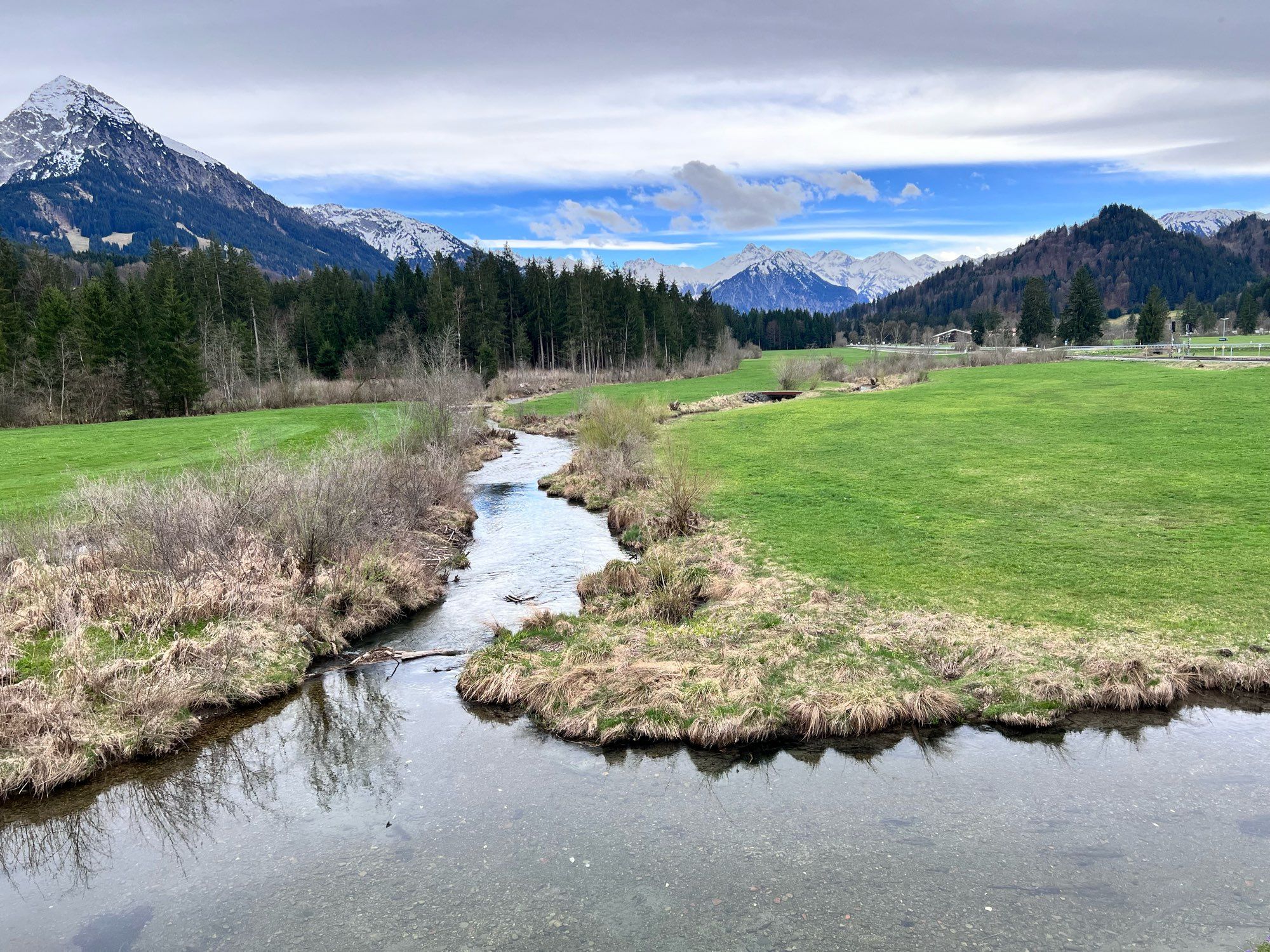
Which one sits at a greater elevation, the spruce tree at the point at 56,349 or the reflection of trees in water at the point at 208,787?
the spruce tree at the point at 56,349

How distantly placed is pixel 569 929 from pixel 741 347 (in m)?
147

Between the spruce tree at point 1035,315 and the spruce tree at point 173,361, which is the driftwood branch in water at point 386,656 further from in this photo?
the spruce tree at point 1035,315

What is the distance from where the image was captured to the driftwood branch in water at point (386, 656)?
14.3 m

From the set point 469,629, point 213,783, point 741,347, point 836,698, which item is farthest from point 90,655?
point 741,347

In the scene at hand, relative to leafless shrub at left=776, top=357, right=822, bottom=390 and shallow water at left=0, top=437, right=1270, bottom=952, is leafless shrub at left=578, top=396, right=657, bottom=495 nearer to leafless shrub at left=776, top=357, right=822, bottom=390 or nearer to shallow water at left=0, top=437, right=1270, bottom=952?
shallow water at left=0, top=437, right=1270, bottom=952

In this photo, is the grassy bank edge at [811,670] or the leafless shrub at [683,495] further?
the leafless shrub at [683,495]

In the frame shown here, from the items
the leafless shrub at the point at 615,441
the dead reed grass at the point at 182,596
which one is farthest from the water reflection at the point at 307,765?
the leafless shrub at the point at 615,441

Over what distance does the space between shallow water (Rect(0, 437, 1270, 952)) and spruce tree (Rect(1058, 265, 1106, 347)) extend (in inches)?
4145

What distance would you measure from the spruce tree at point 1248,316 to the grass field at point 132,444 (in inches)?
5484

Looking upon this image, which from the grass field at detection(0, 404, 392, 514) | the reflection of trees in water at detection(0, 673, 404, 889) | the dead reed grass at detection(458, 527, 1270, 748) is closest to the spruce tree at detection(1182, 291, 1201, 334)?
the grass field at detection(0, 404, 392, 514)

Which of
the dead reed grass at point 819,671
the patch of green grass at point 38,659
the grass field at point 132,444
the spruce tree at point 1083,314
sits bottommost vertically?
the dead reed grass at point 819,671

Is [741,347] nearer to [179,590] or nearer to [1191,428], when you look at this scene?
[1191,428]

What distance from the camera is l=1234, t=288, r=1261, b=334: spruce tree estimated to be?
119 metres

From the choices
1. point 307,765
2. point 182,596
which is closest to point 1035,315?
point 182,596
